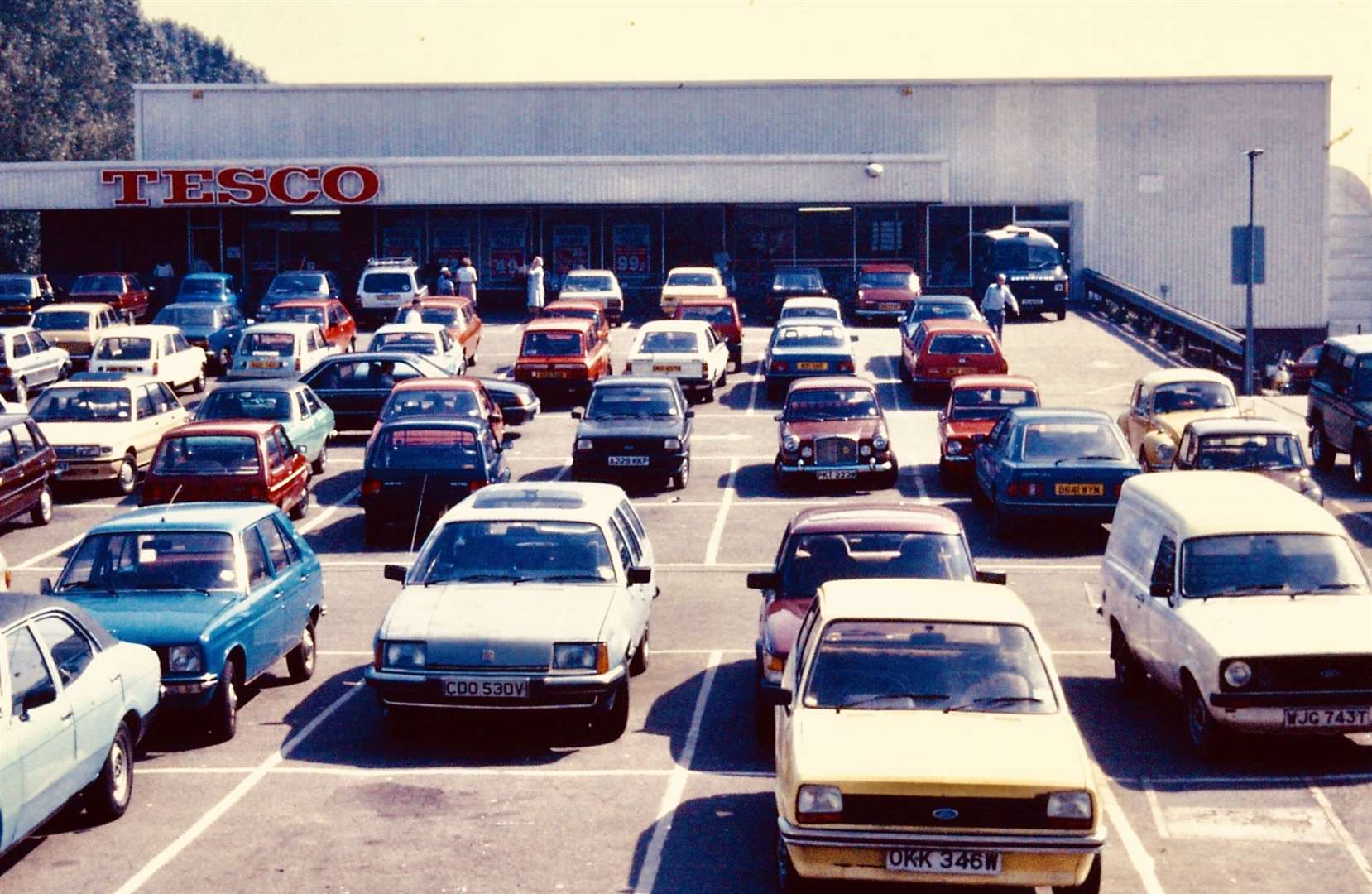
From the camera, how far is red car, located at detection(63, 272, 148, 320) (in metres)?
45.9

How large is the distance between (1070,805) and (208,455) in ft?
50.2

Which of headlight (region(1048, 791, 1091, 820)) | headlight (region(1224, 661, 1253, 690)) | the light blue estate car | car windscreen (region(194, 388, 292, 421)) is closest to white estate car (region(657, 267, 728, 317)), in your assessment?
car windscreen (region(194, 388, 292, 421))

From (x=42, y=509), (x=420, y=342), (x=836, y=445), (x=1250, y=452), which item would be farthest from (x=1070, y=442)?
(x=420, y=342)

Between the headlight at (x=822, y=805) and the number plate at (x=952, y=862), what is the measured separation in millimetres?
374

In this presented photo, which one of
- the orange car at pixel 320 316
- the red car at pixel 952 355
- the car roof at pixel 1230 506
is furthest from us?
the orange car at pixel 320 316

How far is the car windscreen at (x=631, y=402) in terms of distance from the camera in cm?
2606

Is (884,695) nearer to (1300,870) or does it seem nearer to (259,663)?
(1300,870)

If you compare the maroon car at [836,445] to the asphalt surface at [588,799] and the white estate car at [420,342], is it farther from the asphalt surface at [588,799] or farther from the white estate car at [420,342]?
the white estate car at [420,342]

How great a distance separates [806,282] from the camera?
47375mm

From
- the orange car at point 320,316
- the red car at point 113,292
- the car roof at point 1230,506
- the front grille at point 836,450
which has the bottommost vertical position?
the front grille at point 836,450

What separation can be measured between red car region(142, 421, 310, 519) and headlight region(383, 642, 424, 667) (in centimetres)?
974

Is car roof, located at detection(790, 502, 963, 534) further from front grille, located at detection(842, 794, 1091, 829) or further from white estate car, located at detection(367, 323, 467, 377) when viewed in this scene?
white estate car, located at detection(367, 323, 467, 377)

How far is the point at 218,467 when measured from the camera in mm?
21859

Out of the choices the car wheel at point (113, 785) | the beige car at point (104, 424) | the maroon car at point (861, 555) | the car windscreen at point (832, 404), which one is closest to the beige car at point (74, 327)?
the beige car at point (104, 424)
